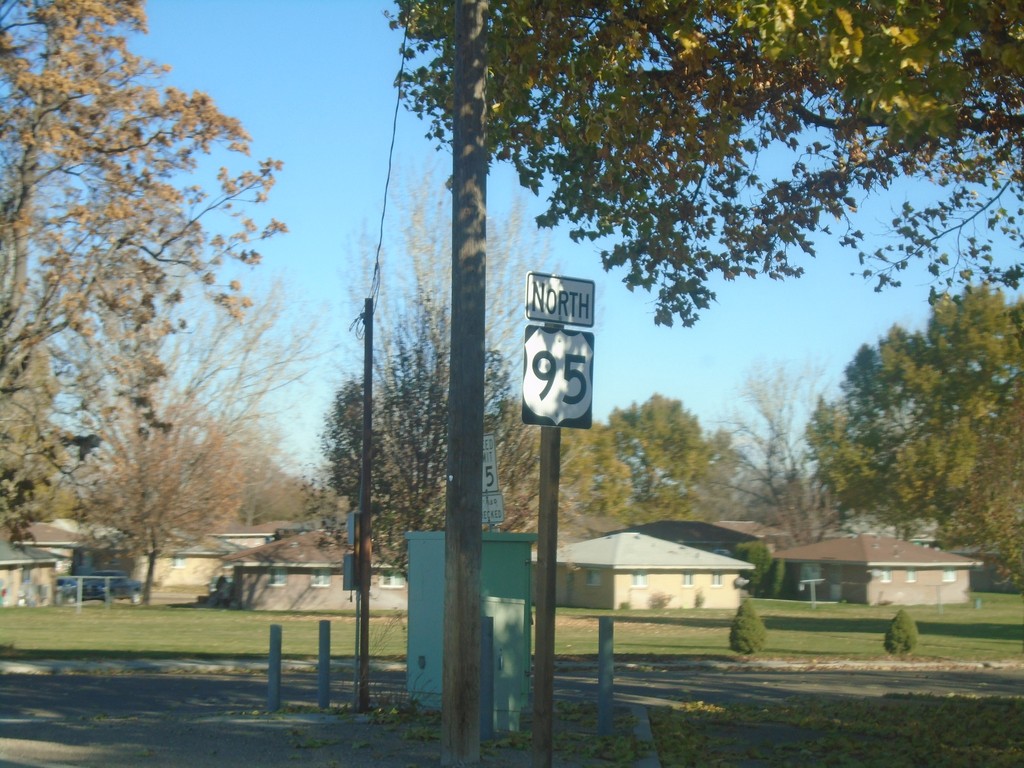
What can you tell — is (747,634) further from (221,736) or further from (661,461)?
(661,461)

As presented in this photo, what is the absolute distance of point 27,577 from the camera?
5953cm

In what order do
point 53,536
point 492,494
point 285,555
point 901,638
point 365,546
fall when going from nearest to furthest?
point 492,494
point 365,546
point 901,638
point 285,555
point 53,536

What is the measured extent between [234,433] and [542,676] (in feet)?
161

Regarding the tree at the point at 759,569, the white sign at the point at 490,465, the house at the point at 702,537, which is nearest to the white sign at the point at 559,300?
the white sign at the point at 490,465

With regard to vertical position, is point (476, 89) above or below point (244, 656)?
above

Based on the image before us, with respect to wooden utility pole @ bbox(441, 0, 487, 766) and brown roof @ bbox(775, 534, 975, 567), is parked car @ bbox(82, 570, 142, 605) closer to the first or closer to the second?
brown roof @ bbox(775, 534, 975, 567)

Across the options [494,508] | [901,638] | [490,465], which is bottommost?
[901,638]

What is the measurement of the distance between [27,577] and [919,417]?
158 feet

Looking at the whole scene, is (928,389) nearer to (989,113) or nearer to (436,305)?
(436,305)

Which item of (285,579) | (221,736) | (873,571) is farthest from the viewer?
(873,571)

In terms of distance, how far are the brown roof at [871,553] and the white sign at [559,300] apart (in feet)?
205

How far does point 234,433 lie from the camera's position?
177 feet

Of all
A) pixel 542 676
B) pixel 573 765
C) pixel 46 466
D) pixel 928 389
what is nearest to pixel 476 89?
pixel 542 676

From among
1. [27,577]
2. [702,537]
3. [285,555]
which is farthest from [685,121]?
[702,537]
